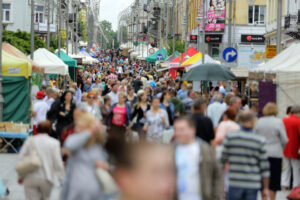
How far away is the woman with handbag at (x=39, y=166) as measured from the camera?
29.7 feet

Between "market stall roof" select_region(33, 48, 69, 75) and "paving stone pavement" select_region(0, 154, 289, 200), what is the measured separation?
8907 millimetres

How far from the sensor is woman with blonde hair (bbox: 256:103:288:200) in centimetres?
1060

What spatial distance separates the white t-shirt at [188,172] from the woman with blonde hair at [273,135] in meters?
3.74

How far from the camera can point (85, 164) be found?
696cm

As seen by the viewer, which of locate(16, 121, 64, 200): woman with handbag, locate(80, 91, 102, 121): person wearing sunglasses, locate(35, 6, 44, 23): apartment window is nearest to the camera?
locate(16, 121, 64, 200): woman with handbag

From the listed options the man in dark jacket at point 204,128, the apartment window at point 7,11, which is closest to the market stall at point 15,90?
the man in dark jacket at point 204,128

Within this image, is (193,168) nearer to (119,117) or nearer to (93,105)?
(119,117)

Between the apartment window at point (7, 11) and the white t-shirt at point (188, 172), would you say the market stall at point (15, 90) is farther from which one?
the apartment window at point (7, 11)

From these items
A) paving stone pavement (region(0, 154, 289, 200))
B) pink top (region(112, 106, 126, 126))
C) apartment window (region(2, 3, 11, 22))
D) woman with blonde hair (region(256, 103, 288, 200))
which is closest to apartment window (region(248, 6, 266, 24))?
apartment window (region(2, 3, 11, 22))

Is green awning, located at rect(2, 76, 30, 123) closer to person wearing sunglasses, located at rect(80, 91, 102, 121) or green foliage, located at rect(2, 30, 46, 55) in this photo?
person wearing sunglasses, located at rect(80, 91, 102, 121)

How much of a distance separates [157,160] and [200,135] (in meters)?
5.49

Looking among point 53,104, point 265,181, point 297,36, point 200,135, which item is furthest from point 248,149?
point 297,36

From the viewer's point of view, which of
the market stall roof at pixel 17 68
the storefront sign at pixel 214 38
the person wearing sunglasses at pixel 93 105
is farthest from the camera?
the storefront sign at pixel 214 38

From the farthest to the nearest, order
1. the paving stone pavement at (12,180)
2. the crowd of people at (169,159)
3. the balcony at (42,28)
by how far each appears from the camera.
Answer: the balcony at (42,28) → the paving stone pavement at (12,180) → the crowd of people at (169,159)
